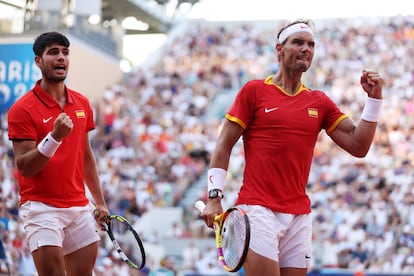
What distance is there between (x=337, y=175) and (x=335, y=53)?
8271 mm

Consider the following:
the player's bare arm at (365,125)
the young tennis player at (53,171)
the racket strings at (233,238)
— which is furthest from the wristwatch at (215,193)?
the young tennis player at (53,171)

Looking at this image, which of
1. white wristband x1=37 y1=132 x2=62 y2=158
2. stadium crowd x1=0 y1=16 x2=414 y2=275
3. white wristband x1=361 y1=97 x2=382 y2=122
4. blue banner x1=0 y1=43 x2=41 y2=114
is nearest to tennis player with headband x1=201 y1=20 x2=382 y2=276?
white wristband x1=361 y1=97 x2=382 y2=122

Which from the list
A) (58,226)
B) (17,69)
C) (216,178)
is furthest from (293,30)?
(17,69)

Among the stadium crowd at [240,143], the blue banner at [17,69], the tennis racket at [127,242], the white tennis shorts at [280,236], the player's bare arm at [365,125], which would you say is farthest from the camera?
the stadium crowd at [240,143]

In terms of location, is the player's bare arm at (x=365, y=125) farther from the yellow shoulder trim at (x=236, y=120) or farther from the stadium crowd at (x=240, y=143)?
the stadium crowd at (x=240, y=143)

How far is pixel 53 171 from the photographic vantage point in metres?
6.67

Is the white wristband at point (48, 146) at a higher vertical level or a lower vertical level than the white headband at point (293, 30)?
lower

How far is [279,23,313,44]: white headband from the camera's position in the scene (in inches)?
253

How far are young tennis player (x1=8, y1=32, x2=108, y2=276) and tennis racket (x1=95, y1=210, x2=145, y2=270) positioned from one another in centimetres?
26

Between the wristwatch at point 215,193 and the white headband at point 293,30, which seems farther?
the white headband at point 293,30

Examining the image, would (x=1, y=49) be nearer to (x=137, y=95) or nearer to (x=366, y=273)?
(x=366, y=273)

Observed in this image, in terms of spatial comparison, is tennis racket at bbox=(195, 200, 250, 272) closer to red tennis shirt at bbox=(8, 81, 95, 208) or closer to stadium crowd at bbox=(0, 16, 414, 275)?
red tennis shirt at bbox=(8, 81, 95, 208)

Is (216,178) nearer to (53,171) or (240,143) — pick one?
(53,171)

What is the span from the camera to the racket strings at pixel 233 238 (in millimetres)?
5836
